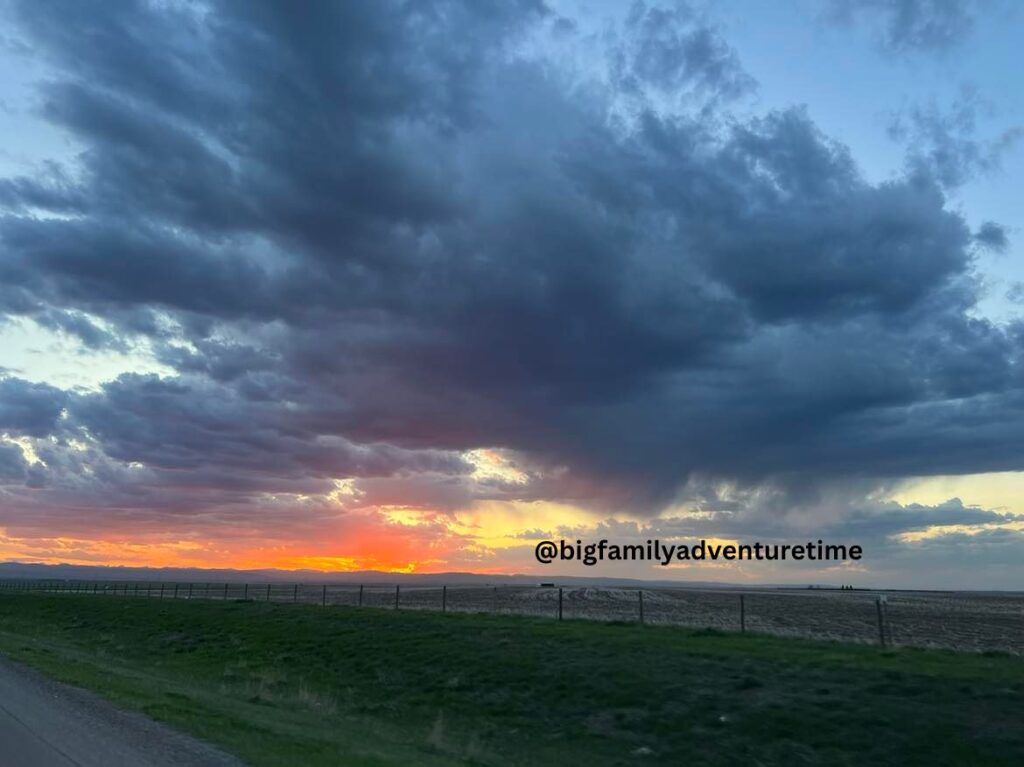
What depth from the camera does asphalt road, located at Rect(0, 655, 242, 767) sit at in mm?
12977

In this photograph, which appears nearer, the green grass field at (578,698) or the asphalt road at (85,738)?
the asphalt road at (85,738)

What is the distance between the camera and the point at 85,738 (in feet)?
48.9

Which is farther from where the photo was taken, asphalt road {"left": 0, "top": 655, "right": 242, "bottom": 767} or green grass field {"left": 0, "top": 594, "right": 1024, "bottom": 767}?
green grass field {"left": 0, "top": 594, "right": 1024, "bottom": 767}

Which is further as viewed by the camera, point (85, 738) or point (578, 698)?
point (578, 698)

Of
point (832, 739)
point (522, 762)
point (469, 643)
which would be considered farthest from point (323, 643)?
point (832, 739)

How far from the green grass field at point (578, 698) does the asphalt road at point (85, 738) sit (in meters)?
0.75

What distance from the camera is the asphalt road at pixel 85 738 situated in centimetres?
1298

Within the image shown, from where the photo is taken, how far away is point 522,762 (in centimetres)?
1900

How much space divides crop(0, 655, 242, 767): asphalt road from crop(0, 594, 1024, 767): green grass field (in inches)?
29.7

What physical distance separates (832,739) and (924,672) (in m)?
4.67

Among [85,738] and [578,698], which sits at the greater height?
[85,738]

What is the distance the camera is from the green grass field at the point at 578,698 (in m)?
17.5

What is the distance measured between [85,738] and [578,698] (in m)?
13.2

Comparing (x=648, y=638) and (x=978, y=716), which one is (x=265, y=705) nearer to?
(x=648, y=638)
